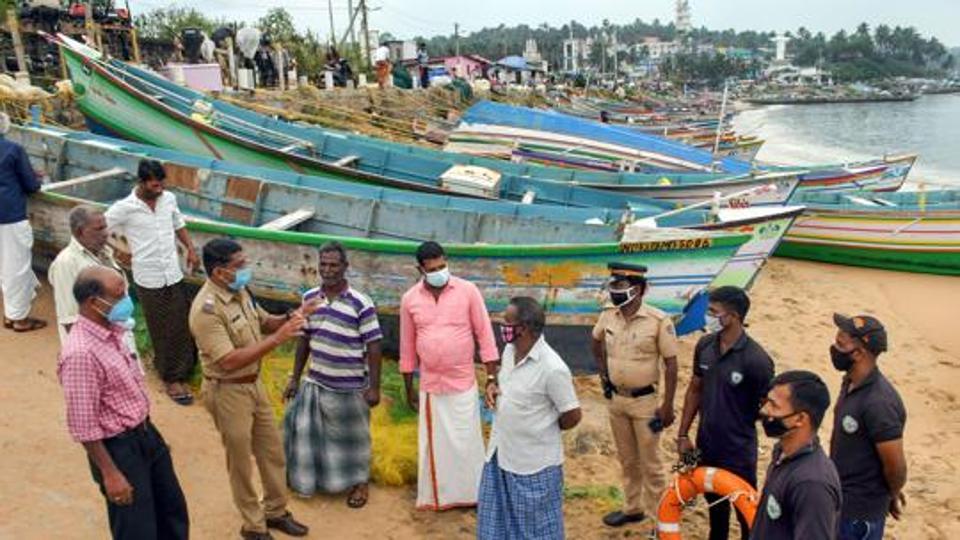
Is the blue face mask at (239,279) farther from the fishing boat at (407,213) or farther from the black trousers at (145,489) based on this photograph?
the fishing boat at (407,213)

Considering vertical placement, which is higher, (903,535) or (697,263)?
(697,263)

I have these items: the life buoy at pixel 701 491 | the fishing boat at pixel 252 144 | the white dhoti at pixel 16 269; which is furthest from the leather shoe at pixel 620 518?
the white dhoti at pixel 16 269

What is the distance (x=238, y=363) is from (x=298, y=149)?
7.36 metres

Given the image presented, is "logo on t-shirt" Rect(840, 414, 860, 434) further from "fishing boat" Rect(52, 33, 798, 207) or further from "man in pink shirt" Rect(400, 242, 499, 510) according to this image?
"fishing boat" Rect(52, 33, 798, 207)

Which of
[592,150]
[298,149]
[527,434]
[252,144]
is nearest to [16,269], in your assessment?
[252,144]

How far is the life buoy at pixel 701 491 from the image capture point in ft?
11.0

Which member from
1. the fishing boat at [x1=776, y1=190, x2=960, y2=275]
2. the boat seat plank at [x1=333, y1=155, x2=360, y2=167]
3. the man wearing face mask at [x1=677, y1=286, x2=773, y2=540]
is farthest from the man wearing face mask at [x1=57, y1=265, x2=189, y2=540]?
the fishing boat at [x1=776, y1=190, x2=960, y2=275]

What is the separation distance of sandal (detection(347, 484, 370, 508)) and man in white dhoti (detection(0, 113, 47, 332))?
325 cm

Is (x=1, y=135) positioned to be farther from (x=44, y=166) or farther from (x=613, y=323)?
(x=613, y=323)

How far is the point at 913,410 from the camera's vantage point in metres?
6.86

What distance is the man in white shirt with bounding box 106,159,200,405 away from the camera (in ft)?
15.1

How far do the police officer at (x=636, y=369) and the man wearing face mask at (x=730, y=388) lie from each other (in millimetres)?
209

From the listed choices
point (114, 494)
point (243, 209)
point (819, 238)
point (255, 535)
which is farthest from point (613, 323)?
point (819, 238)

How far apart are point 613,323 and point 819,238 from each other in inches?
400
